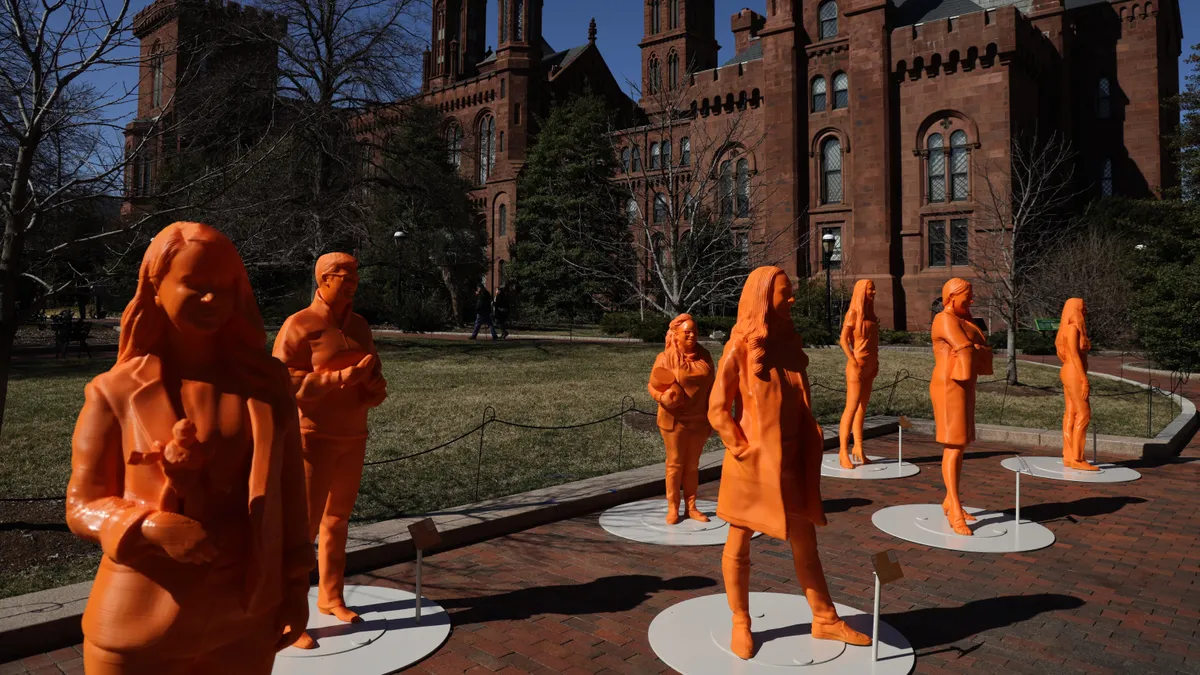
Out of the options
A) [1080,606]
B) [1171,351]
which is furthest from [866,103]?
[1080,606]

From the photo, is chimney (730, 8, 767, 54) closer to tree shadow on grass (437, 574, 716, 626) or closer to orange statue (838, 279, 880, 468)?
orange statue (838, 279, 880, 468)

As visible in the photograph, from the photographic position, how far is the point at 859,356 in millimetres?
9875

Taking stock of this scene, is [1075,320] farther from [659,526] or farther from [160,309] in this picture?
[160,309]

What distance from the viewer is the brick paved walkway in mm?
4434

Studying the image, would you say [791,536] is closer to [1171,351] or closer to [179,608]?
[179,608]

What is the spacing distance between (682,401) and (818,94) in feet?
114

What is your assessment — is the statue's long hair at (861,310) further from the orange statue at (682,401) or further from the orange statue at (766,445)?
the orange statue at (766,445)

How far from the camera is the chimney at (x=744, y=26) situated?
48.5 m

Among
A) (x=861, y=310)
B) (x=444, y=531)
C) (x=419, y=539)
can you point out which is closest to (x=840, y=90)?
(x=861, y=310)

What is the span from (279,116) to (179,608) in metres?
20.5

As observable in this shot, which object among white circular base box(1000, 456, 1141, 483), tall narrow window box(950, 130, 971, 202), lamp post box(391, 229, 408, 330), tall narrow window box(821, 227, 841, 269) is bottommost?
white circular base box(1000, 456, 1141, 483)

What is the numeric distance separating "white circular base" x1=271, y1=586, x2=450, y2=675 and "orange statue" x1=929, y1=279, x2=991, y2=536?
4699mm

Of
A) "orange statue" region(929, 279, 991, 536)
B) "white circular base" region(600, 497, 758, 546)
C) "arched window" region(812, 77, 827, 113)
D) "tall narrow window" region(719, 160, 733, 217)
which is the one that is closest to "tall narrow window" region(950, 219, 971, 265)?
"arched window" region(812, 77, 827, 113)

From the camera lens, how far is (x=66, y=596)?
4.63 metres
